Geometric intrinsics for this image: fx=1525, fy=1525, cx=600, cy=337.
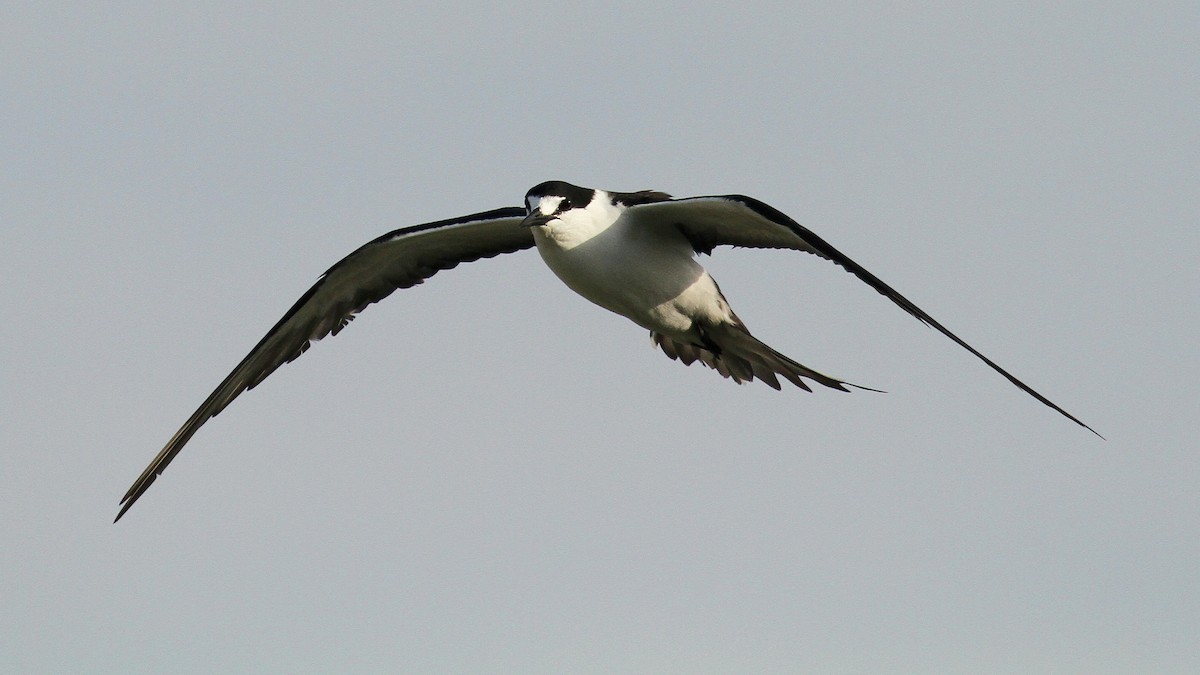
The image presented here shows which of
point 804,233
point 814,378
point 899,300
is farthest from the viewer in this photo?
point 814,378

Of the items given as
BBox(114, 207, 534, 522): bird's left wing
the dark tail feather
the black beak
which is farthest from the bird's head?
the dark tail feather

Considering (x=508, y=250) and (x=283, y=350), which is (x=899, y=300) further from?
(x=283, y=350)

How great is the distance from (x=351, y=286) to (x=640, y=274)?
297 centimetres

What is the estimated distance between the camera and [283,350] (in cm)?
1305

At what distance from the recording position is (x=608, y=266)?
10961 mm

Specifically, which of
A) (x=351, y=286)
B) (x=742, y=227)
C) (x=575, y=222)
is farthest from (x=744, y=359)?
(x=351, y=286)

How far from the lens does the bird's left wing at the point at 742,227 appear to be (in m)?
9.13

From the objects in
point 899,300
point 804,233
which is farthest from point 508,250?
point 899,300

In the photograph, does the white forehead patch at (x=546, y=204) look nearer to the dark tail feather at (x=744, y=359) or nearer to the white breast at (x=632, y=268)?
the white breast at (x=632, y=268)

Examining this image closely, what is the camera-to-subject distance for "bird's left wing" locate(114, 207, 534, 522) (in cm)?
1226

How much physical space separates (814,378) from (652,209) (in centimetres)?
223

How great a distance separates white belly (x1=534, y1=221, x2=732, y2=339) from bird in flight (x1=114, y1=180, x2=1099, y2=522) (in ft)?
0.03

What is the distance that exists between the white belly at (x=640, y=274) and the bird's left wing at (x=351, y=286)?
1173 mm

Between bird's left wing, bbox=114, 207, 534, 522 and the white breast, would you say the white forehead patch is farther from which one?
bird's left wing, bbox=114, 207, 534, 522
